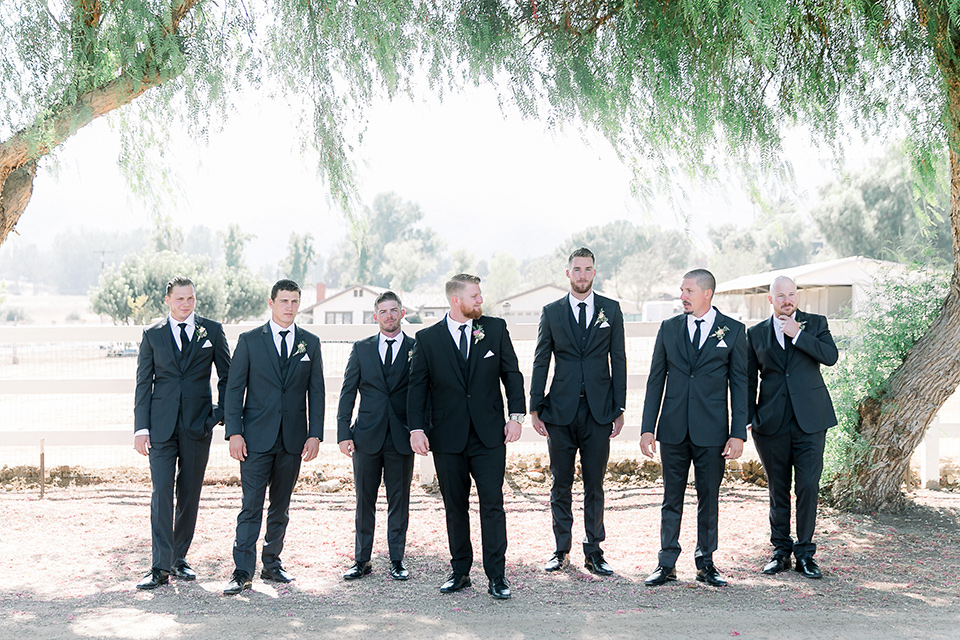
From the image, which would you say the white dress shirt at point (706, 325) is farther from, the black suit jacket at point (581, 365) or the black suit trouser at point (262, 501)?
the black suit trouser at point (262, 501)

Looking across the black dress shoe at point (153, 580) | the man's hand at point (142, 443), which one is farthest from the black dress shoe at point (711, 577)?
the man's hand at point (142, 443)

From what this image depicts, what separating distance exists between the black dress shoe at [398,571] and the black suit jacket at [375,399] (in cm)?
61

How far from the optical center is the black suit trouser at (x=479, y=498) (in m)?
4.08

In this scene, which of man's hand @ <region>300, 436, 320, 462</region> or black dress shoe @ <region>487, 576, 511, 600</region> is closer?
black dress shoe @ <region>487, 576, 511, 600</region>

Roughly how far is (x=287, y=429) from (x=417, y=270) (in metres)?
102

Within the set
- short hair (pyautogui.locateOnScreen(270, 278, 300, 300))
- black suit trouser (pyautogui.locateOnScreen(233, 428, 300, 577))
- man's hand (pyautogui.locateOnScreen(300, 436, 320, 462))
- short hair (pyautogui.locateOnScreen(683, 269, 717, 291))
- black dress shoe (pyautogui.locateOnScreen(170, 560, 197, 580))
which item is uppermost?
short hair (pyautogui.locateOnScreen(683, 269, 717, 291))

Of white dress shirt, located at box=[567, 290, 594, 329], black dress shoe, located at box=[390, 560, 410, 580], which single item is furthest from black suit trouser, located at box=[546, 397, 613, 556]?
black dress shoe, located at box=[390, 560, 410, 580]

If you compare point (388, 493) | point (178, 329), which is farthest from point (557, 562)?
point (178, 329)

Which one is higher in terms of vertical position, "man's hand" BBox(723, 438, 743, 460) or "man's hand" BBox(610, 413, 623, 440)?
"man's hand" BBox(610, 413, 623, 440)

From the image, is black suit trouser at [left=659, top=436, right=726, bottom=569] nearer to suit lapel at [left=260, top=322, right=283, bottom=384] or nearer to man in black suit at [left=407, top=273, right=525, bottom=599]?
man in black suit at [left=407, top=273, right=525, bottom=599]

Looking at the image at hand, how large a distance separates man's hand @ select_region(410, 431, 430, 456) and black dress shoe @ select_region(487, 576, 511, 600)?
72 centimetres

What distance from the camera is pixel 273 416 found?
4.29 m

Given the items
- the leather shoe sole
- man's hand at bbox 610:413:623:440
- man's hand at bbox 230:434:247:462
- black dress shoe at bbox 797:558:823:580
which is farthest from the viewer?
man's hand at bbox 610:413:623:440

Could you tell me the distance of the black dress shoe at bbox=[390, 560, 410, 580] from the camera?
4.41 m
